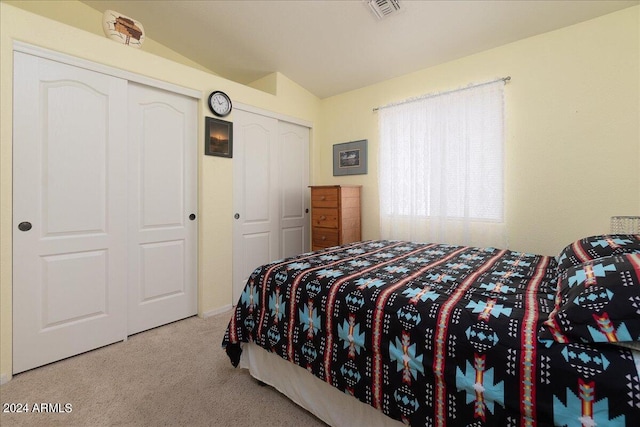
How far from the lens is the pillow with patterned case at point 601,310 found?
2.67ft

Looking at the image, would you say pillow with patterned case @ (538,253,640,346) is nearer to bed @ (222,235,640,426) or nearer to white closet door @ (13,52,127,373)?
bed @ (222,235,640,426)

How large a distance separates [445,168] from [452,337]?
218 cm

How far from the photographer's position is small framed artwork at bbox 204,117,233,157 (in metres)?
2.74

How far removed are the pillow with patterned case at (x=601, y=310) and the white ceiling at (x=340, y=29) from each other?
7.09ft

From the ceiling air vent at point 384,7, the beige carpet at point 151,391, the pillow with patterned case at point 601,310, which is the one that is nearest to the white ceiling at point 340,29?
the ceiling air vent at point 384,7

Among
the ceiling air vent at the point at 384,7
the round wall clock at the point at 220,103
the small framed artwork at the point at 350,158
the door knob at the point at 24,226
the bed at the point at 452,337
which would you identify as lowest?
the bed at the point at 452,337

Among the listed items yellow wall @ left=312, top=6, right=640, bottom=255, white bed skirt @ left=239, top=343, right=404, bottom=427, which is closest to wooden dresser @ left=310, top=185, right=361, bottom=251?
yellow wall @ left=312, top=6, right=640, bottom=255

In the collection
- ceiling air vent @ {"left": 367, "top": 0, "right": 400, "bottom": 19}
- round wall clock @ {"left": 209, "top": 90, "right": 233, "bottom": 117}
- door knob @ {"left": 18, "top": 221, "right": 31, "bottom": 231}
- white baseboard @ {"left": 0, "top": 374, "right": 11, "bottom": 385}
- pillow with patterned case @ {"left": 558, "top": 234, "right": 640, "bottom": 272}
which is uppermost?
ceiling air vent @ {"left": 367, "top": 0, "right": 400, "bottom": 19}

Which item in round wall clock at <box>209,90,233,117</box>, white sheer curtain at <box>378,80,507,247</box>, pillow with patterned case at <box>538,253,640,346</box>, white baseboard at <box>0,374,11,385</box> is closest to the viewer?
pillow with patterned case at <box>538,253,640,346</box>

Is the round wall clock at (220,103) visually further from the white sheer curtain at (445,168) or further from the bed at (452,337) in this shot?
the bed at (452,337)

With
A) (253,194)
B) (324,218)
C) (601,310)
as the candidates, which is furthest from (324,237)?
(601,310)

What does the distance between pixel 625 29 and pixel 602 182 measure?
3.56 ft

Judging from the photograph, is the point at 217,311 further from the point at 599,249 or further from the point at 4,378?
the point at 599,249

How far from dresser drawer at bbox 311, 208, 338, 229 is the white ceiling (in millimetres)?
1559
